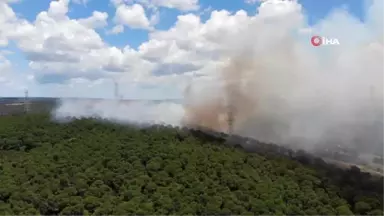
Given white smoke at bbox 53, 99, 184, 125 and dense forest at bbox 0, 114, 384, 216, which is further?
white smoke at bbox 53, 99, 184, 125

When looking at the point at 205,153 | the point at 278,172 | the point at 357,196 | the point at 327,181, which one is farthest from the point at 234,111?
the point at 357,196

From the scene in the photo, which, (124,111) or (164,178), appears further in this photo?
(124,111)

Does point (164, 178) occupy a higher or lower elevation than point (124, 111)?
lower

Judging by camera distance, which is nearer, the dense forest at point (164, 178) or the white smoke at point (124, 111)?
the dense forest at point (164, 178)

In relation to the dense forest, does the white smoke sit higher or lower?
higher

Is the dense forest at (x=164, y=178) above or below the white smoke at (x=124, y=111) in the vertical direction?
below

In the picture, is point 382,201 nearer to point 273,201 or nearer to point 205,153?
point 273,201

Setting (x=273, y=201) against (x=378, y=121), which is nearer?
(x=273, y=201)

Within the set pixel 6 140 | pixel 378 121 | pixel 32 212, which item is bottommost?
pixel 32 212
